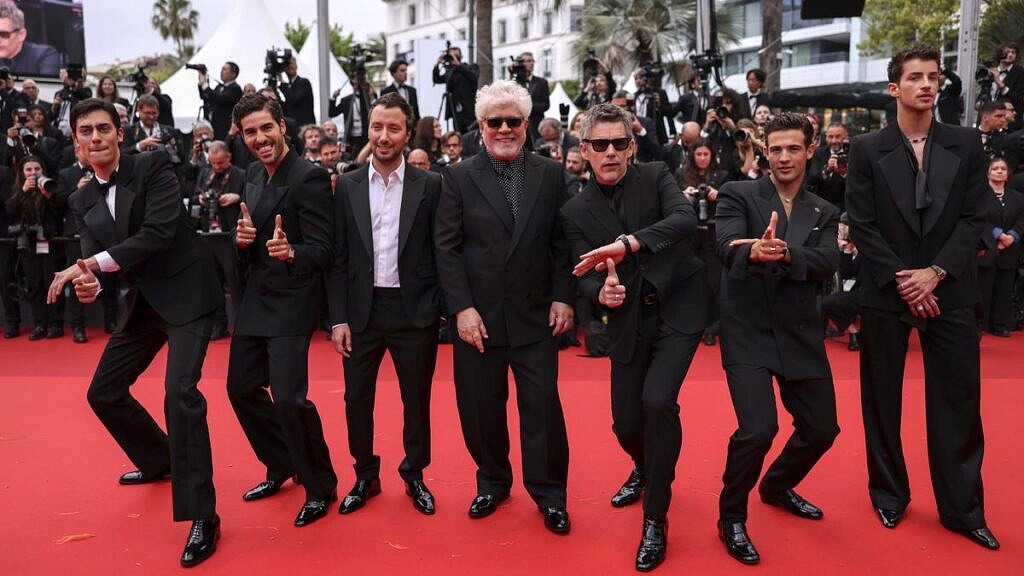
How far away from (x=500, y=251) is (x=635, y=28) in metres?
26.2

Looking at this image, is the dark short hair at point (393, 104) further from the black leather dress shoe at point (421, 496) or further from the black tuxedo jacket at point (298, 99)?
the black tuxedo jacket at point (298, 99)

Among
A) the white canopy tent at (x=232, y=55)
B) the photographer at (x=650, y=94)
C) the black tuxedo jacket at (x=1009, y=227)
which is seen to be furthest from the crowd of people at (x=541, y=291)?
the white canopy tent at (x=232, y=55)

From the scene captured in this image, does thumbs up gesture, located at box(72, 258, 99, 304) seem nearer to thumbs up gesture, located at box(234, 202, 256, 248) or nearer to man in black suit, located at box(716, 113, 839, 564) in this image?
thumbs up gesture, located at box(234, 202, 256, 248)

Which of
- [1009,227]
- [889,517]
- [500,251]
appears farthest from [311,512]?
[1009,227]

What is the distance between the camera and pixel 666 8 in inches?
1113

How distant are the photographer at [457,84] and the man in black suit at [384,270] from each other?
6.68 meters

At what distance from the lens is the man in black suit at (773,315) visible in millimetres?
3537

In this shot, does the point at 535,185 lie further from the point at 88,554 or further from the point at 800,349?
the point at 88,554

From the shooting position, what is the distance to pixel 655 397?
11.7ft

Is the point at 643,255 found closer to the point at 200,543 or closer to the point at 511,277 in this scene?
the point at 511,277

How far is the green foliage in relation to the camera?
2420cm

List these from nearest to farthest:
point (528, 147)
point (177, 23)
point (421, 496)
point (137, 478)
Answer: point (421, 496) → point (137, 478) → point (528, 147) → point (177, 23)

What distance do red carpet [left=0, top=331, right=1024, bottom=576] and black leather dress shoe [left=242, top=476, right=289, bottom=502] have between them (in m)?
0.05

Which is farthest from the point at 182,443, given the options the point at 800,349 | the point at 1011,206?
the point at 1011,206
